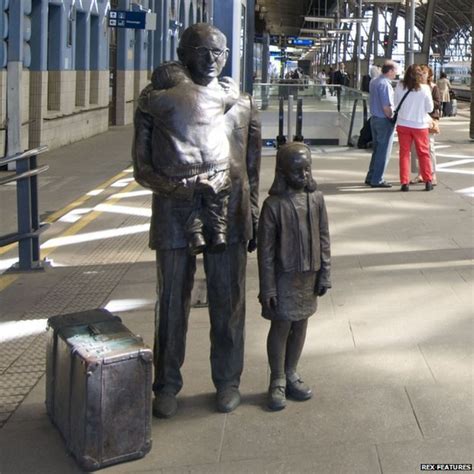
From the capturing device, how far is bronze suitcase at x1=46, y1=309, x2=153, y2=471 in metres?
3.34

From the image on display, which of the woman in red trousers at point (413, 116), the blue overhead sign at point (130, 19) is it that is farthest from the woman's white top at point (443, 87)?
the woman in red trousers at point (413, 116)

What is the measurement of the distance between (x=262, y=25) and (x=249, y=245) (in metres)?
37.7

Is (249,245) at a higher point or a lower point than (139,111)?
lower

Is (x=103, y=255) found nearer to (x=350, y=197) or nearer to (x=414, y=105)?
(x=350, y=197)

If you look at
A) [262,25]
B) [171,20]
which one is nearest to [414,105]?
[171,20]

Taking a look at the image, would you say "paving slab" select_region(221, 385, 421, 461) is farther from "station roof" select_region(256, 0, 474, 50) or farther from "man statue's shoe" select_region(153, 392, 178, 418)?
"station roof" select_region(256, 0, 474, 50)

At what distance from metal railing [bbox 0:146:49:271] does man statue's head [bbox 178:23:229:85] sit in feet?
10.5

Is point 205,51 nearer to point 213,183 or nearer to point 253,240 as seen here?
point 213,183

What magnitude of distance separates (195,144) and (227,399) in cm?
132

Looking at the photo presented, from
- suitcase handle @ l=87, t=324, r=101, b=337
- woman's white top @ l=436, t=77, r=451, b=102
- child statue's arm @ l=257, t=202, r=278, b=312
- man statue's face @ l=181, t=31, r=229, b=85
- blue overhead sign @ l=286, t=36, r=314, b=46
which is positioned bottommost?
suitcase handle @ l=87, t=324, r=101, b=337

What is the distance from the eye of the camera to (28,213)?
6961mm

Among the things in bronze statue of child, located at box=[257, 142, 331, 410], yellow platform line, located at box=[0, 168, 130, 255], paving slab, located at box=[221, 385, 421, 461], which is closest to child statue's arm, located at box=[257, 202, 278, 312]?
bronze statue of child, located at box=[257, 142, 331, 410]

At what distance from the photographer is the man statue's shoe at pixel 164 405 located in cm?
388

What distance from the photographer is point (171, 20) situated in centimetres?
3369
